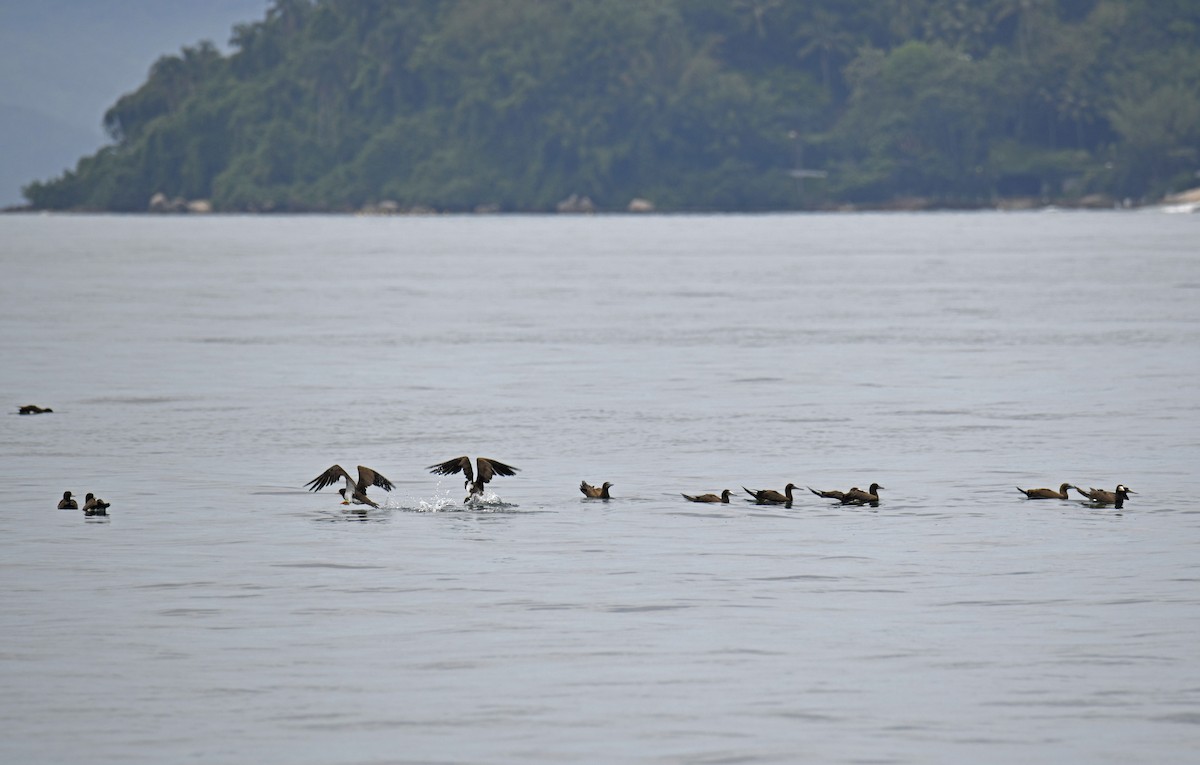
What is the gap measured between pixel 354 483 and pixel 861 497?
6002 millimetres

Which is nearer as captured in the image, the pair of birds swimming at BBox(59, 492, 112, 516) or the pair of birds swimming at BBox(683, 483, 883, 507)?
Answer: the pair of birds swimming at BBox(59, 492, 112, 516)

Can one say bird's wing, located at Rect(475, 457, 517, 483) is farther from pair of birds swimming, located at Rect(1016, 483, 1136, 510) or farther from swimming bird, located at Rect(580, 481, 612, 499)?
pair of birds swimming, located at Rect(1016, 483, 1136, 510)

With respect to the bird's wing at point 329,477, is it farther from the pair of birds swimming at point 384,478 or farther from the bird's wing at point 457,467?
the bird's wing at point 457,467

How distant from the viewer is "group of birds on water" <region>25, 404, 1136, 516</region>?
23594 millimetres

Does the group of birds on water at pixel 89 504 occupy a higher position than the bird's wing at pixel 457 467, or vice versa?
the bird's wing at pixel 457 467

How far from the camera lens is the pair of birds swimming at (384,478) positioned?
2361cm

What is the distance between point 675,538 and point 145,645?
6733 millimetres

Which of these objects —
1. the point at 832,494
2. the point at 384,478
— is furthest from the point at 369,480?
the point at 832,494

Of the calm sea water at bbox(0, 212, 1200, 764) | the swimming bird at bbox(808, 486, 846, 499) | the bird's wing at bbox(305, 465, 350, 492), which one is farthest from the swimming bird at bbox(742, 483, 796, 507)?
the bird's wing at bbox(305, 465, 350, 492)

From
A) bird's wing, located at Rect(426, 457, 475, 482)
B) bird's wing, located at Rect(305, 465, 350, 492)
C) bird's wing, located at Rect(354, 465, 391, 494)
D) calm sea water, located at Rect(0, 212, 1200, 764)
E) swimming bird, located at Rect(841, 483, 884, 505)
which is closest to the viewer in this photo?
calm sea water, located at Rect(0, 212, 1200, 764)

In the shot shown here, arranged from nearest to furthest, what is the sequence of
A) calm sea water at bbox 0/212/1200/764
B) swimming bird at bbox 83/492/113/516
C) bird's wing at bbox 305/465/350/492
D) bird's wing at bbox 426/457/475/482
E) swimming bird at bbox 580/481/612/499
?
calm sea water at bbox 0/212/1200/764 → swimming bird at bbox 83/492/113/516 → bird's wing at bbox 426/457/475/482 → bird's wing at bbox 305/465/350/492 → swimming bird at bbox 580/481/612/499

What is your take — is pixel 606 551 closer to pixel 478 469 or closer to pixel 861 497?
pixel 478 469

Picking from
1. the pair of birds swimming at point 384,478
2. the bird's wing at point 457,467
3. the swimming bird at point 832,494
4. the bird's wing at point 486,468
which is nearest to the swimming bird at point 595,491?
the pair of birds swimming at point 384,478

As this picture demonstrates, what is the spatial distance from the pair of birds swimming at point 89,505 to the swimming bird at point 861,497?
Answer: 8.43 m
